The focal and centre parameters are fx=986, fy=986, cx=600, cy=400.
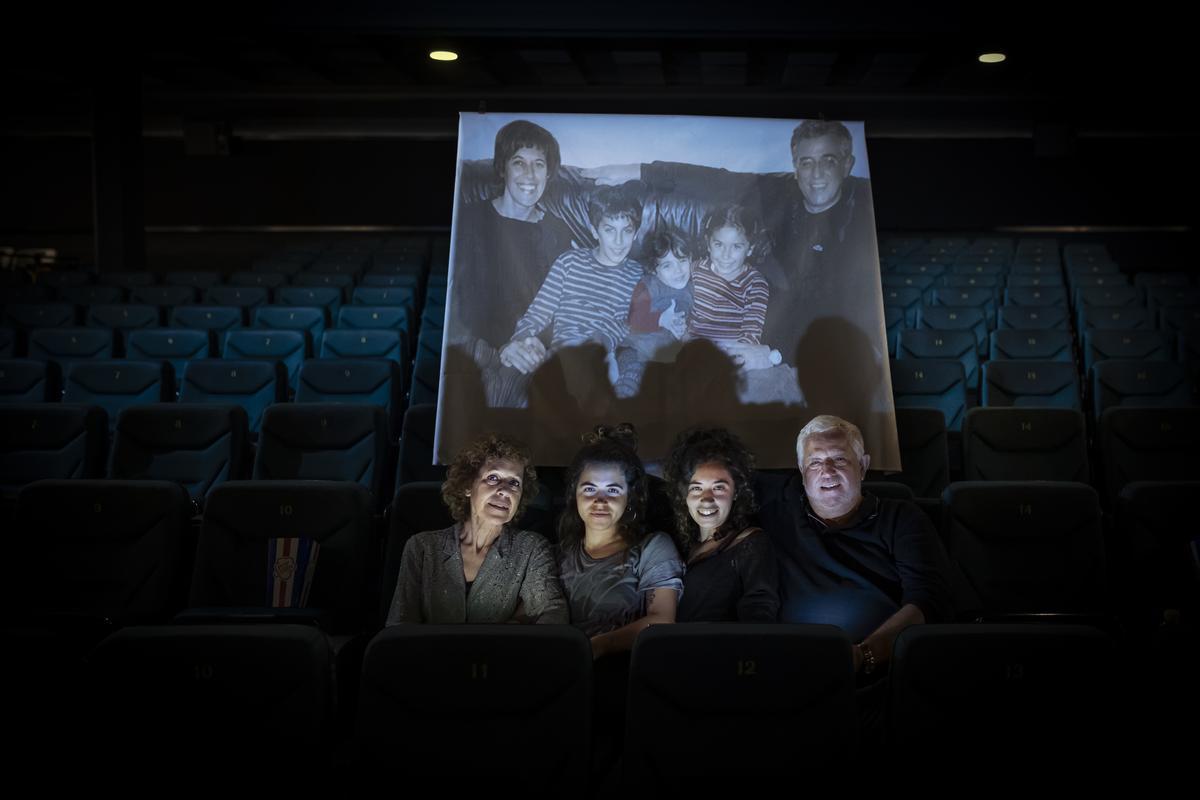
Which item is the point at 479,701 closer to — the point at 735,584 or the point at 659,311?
the point at 735,584

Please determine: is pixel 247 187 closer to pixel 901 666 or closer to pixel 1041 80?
Result: pixel 1041 80

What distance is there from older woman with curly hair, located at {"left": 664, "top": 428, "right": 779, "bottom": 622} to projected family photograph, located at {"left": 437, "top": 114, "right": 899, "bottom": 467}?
2.48 ft

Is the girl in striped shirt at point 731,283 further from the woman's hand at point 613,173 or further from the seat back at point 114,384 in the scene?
the seat back at point 114,384

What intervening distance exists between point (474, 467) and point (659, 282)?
115 centimetres

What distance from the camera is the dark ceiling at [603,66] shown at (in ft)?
18.4

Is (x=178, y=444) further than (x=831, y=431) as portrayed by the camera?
Yes

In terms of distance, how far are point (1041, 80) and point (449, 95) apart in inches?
230

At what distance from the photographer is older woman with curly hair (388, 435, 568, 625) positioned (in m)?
2.33

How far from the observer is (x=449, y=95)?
1030 cm

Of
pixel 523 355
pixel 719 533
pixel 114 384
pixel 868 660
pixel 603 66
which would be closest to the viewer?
pixel 868 660

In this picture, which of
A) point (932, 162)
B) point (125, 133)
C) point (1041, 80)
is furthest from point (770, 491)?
point (932, 162)

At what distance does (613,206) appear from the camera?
11.2 feet

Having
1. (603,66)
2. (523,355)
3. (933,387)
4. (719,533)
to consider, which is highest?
(603,66)

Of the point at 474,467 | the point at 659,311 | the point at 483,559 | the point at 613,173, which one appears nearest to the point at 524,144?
the point at 613,173
